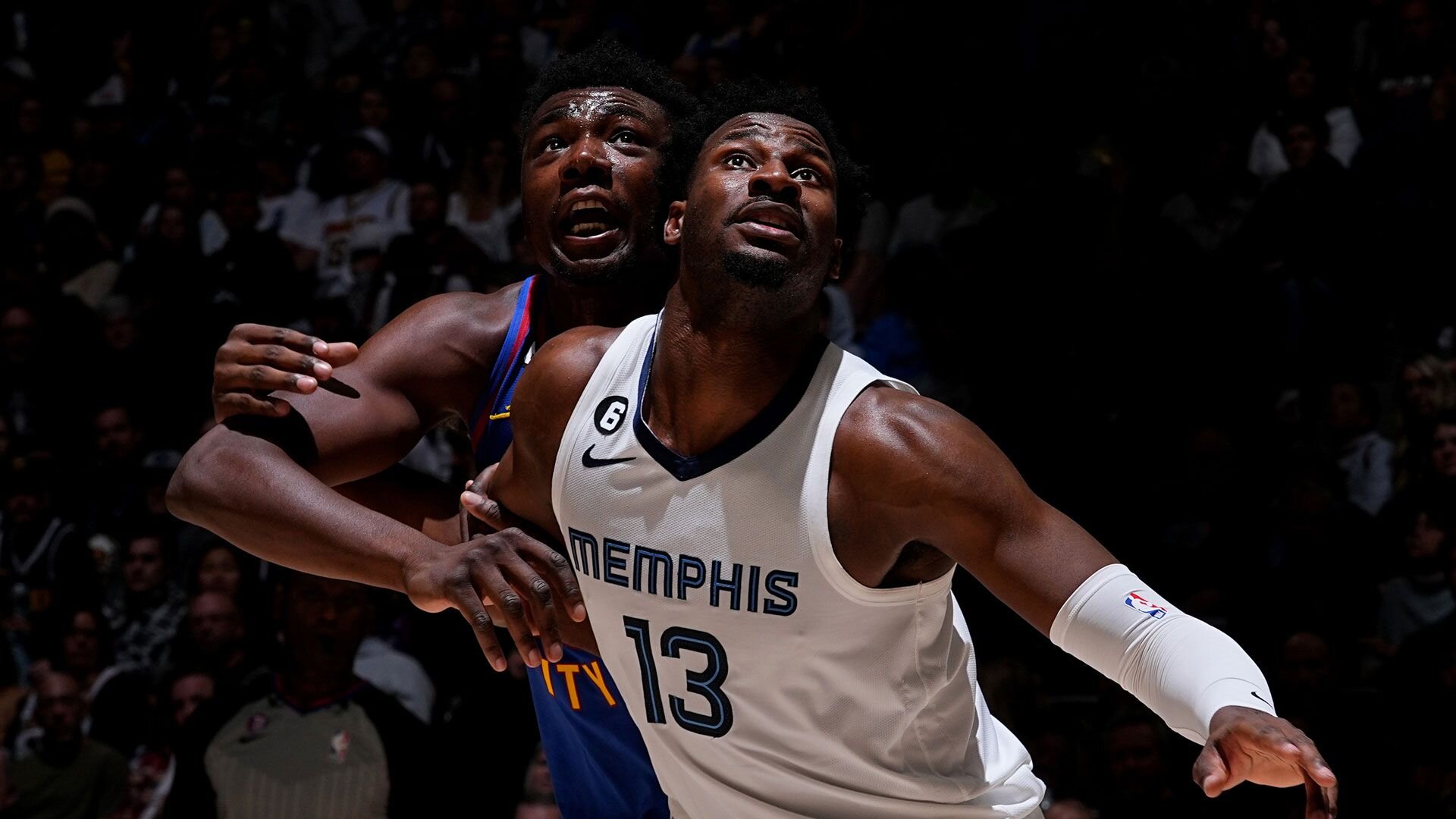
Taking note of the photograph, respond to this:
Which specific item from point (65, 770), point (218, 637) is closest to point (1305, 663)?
point (218, 637)

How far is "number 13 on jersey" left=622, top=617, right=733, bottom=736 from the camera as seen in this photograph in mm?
2736

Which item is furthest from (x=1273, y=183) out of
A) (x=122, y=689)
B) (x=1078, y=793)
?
(x=122, y=689)

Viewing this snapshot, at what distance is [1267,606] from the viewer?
19.0 feet

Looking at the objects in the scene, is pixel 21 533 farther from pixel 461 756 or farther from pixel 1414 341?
pixel 1414 341

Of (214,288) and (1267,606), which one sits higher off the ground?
(214,288)

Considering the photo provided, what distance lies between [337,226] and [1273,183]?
15.3ft

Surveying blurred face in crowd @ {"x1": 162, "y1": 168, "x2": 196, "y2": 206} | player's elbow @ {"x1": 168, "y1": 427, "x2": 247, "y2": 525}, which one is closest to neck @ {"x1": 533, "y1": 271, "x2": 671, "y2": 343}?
player's elbow @ {"x1": 168, "y1": 427, "x2": 247, "y2": 525}

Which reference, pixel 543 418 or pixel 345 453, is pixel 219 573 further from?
pixel 543 418

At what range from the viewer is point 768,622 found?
2.66 m

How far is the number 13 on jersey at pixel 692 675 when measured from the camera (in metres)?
2.74

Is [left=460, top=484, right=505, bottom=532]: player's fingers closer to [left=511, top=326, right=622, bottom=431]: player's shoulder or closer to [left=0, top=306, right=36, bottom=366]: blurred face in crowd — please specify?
[left=511, top=326, right=622, bottom=431]: player's shoulder

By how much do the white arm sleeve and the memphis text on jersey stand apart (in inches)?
18.2

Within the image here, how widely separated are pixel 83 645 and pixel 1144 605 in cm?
538

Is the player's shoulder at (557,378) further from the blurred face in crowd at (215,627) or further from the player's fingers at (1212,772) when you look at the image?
the blurred face in crowd at (215,627)
